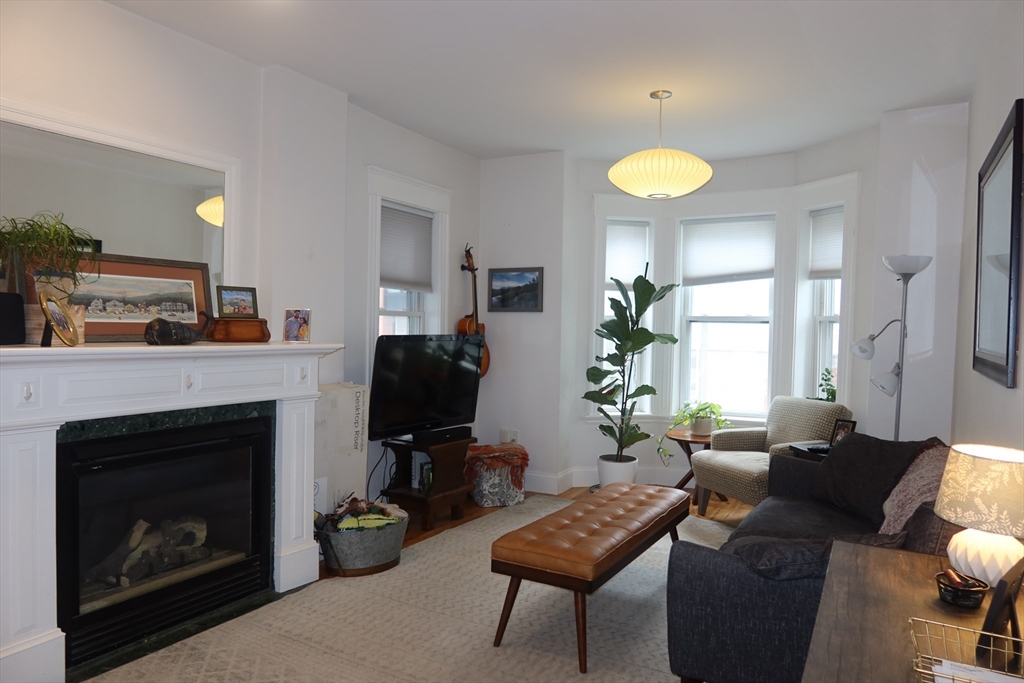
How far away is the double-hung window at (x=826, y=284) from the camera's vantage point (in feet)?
16.3

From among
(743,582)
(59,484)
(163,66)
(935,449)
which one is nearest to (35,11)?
(163,66)

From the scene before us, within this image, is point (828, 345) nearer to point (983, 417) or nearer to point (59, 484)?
point (983, 417)

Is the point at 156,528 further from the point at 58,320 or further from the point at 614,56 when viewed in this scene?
the point at 614,56

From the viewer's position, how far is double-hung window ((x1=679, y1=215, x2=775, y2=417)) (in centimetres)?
545

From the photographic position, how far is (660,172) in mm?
3727

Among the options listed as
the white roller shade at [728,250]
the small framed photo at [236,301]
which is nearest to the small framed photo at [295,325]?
the small framed photo at [236,301]

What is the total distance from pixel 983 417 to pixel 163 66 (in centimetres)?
391

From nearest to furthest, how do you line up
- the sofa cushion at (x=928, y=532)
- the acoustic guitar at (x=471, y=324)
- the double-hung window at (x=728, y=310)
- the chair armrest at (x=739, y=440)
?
the sofa cushion at (x=928, y=532) < the chair armrest at (x=739, y=440) < the acoustic guitar at (x=471, y=324) < the double-hung window at (x=728, y=310)

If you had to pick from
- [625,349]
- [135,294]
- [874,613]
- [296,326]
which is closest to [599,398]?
[625,349]

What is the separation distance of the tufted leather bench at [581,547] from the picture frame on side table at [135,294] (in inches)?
72.2

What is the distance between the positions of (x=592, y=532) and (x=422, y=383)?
1862mm

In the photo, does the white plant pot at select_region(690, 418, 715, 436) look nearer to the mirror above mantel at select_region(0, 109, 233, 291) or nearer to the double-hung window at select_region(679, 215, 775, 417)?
the double-hung window at select_region(679, 215, 775, 417)

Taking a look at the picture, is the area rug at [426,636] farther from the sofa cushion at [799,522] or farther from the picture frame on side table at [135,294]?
the picture frame on side table at [135,294]

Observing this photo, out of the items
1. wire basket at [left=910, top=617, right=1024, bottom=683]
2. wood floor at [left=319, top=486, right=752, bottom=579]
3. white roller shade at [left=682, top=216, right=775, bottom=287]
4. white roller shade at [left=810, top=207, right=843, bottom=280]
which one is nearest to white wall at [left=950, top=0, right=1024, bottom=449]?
wire basket at [left=910, top=617, right=1024, bottom=683]
